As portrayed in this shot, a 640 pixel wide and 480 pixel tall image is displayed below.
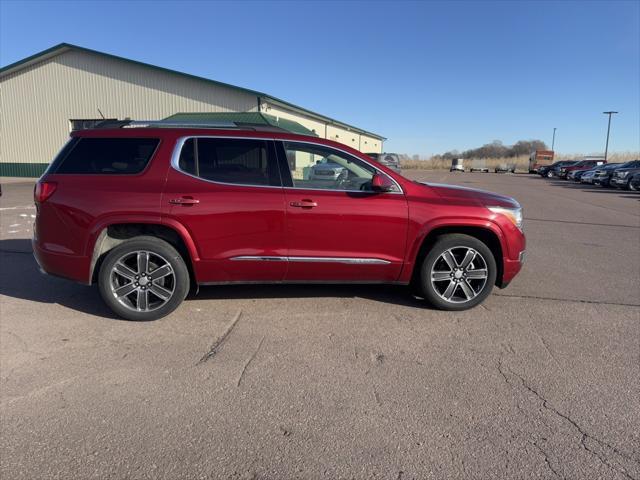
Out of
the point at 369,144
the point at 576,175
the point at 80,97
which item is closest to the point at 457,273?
the point at 80,97

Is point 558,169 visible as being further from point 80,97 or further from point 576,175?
point 80,97

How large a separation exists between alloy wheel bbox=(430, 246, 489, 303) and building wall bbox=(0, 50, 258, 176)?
69.9 feet

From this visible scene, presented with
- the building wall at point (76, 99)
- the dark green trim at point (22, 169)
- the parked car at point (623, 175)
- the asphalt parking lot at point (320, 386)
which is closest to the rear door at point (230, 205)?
the asphalt parking lot at point (320, 386)

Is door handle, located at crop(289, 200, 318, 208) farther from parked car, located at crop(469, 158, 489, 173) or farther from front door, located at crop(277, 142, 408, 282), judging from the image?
parked car, located at crop(469, 158, 489, 173)

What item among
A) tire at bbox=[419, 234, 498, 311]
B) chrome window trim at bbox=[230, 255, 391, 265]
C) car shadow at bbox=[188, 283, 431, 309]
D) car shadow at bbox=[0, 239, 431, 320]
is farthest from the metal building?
tire at bbox=[419, 234, 498, 311]

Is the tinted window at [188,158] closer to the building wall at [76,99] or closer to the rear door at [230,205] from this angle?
the rear door at [230,205]

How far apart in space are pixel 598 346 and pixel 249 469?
128 inches

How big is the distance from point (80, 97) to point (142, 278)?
2677 centimetres

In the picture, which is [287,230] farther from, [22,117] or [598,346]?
[22,117]

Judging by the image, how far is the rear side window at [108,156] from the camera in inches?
171

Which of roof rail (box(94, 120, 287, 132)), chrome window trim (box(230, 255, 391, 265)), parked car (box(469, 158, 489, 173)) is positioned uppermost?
parked car (box(469, 158, 489, 173))

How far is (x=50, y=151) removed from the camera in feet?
89.5

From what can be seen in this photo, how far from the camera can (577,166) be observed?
4438cm

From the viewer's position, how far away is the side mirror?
14.3ft
